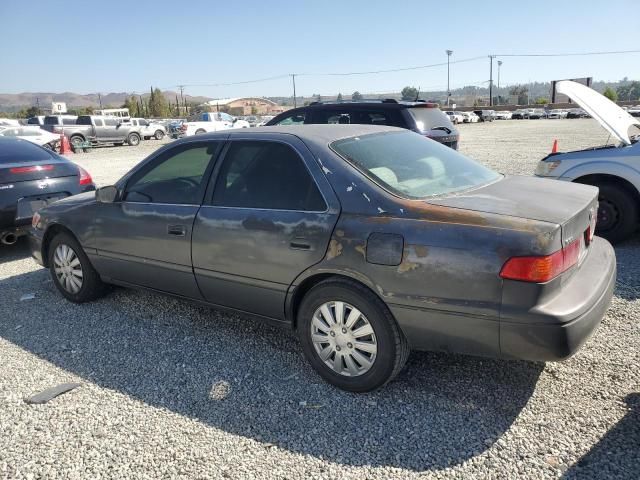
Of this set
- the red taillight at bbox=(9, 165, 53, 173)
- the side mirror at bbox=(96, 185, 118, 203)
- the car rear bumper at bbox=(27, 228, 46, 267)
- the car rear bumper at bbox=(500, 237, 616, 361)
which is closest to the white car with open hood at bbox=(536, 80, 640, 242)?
the car rear bumper at bbox=(500, 237, 616, 361)

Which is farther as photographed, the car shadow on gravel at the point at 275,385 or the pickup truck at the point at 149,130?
the pickup truck at the point at 149,130

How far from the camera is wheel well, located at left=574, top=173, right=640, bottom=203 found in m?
5.85

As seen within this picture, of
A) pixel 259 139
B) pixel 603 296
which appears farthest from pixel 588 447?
pixel 259 139

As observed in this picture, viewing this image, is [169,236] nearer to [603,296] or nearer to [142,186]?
[142,186]

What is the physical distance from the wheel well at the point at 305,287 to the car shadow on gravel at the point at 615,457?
1289 mm

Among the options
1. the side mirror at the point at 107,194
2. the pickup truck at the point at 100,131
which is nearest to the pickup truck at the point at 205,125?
the pickup truck at the point at 100,131

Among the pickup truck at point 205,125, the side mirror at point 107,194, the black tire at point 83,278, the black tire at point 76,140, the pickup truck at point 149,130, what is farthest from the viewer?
the pickup truck at point 149,130

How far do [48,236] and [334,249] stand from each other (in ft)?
10.9

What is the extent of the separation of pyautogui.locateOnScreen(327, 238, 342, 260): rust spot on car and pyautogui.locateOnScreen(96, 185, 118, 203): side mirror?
2.18 meters

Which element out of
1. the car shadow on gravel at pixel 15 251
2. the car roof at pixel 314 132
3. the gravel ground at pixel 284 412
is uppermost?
the car roof at pixel 314 132

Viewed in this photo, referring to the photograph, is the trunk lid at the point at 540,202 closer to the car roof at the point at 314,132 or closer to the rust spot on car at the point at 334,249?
the rust spot on car at the point at 334,249

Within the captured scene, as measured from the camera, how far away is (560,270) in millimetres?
2643

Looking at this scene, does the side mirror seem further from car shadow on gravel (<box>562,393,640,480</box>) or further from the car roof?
car shadow on gravel (<box>562,393,640,480</box>)

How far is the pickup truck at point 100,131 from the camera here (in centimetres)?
2639
